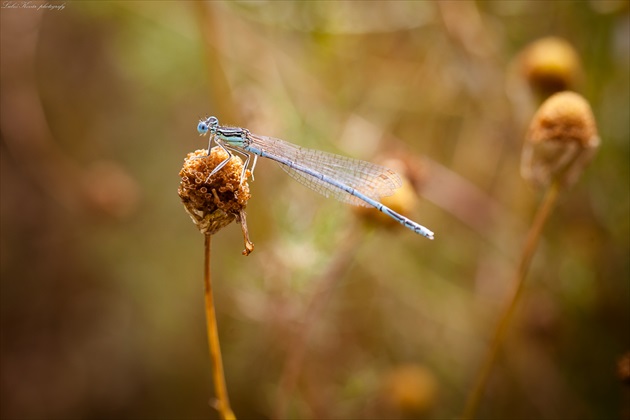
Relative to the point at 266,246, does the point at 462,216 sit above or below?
above

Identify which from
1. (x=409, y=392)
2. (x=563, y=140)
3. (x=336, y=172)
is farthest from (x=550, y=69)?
(x=409, y=392)

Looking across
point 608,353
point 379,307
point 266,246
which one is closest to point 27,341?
point 266,246

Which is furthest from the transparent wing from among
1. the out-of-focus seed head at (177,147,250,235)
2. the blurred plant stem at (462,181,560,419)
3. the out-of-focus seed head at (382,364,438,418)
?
the out-of-focus seed head at (382,364,438,418)

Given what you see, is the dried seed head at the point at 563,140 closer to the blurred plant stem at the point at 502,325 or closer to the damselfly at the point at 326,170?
the blurred plant stem at the point at 502,325

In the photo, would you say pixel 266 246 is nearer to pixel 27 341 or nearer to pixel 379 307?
pixel 379 307

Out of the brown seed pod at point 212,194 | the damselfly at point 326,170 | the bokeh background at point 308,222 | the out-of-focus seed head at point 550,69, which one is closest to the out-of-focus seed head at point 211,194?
the brown seed pod at point 212,194
